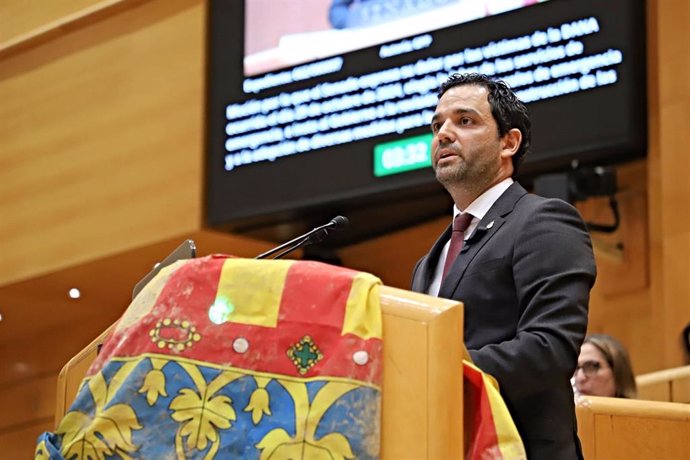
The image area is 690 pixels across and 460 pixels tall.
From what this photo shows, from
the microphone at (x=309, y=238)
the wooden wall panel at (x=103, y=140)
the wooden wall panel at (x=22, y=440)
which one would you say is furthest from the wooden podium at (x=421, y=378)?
the wooden wall panel at (x=22, y=440)

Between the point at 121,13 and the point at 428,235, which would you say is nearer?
the point at 428,235

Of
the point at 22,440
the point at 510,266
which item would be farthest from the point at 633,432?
the point at 22,440

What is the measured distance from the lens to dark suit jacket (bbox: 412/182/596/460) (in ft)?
5.87

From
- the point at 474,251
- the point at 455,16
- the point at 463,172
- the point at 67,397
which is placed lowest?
the point at 67,397

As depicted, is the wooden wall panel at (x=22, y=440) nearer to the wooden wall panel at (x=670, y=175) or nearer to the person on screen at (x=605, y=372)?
the wooden wall panel at (x=670, y=175)

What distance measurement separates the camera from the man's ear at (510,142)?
2.23 metres

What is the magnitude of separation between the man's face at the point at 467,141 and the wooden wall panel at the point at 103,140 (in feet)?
10.6

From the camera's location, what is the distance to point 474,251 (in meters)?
2.03

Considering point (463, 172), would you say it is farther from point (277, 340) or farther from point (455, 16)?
point (455, 16)

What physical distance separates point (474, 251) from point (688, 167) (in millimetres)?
2341

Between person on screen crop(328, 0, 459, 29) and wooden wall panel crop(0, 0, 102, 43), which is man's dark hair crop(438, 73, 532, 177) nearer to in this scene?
person on screen crop(328, 0, 459, 29)

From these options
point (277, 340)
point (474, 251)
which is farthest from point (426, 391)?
point (474, 251)

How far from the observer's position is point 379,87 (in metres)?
4.83

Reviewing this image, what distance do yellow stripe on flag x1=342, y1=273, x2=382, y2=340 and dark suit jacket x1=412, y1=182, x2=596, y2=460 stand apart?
18 cm
